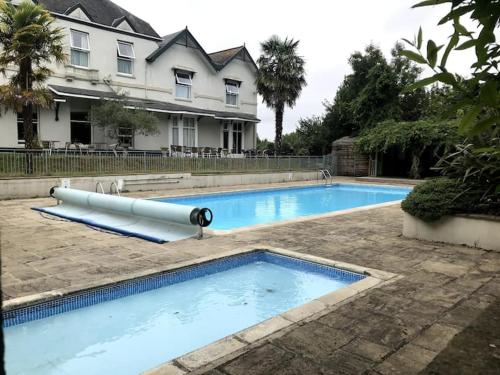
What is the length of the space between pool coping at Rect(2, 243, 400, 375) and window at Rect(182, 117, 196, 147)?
1983 centimetres

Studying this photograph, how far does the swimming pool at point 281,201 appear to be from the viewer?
13.2 meters

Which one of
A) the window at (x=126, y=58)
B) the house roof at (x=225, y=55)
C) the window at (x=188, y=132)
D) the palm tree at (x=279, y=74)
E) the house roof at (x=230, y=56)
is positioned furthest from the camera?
the house roof at (x=225, y=55)

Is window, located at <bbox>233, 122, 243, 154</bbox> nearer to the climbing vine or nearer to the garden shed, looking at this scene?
the garden shed

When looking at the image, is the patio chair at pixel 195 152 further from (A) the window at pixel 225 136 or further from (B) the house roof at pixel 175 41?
(B) the house roof at pixel 175 41

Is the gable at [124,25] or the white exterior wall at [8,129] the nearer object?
the white exterior wall at [8,129]

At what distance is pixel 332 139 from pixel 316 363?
3032cm

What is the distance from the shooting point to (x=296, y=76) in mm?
27906

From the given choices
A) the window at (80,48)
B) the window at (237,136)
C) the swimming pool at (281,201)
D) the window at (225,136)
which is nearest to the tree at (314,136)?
the window at (237,136)

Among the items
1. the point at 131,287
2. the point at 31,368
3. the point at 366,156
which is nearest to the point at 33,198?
the point at 131,287

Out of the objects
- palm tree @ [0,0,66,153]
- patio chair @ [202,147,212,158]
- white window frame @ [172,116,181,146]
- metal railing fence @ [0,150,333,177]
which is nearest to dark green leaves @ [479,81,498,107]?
palm tree @ [0,0,66,153]

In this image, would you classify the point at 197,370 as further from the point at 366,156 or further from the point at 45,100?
the point at 366,156

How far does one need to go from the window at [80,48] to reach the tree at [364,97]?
1859 cm

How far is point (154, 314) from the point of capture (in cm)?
519

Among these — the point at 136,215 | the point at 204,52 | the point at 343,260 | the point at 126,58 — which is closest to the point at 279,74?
the point at 204,52
